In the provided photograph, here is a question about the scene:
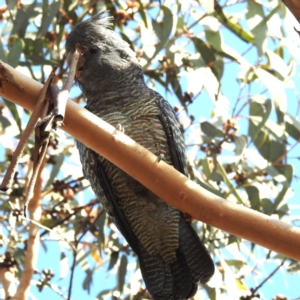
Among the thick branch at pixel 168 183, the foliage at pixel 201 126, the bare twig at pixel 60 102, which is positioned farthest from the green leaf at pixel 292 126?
the bare twig at pixel 60 102

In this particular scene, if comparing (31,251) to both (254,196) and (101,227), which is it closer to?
(101,227)

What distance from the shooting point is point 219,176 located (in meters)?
3.02

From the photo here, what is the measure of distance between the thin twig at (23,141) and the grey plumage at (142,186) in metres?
1.10

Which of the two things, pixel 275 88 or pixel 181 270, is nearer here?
pixel 181 270

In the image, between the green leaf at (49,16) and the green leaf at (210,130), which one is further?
the green leaf at (210,130)

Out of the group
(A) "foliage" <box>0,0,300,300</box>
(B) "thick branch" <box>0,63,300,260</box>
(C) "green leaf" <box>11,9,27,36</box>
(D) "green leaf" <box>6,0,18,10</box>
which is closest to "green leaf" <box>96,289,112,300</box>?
(A) "foliage" <box>0,0,300,300</box>

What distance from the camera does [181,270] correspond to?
8.26 feet

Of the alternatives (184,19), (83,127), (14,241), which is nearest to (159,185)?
(83,127)

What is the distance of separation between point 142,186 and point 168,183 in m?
0.91

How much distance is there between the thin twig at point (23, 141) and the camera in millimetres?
1285

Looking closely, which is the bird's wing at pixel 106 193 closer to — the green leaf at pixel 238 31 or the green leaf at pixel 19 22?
the green leaf at pixel 19 22

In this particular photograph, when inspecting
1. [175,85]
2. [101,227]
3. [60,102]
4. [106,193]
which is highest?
[175,85]

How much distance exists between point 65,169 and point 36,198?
0.58 m

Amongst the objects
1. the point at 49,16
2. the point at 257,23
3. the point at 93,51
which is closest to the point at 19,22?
the point at 49,16
